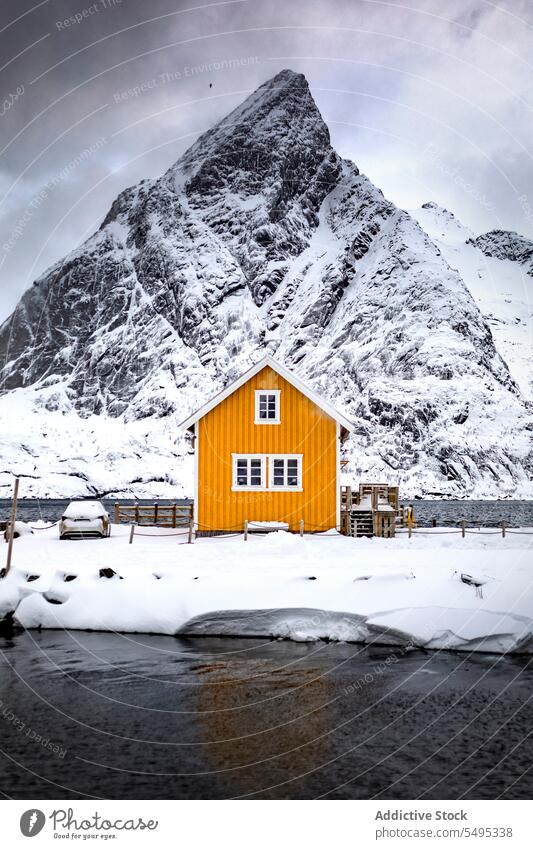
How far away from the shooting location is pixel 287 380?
32.6 metres

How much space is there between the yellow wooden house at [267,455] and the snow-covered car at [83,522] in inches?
175

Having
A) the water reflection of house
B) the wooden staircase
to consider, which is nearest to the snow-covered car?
the wooden staircase

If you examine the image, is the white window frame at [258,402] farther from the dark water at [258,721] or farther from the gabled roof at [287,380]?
the dark water at [258,721]

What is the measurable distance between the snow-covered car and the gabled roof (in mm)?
5655

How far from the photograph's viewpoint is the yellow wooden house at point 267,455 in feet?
105

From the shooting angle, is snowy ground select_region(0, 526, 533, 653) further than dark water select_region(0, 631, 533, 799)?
Yes

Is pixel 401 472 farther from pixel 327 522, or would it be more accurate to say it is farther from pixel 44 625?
pixel 44 625

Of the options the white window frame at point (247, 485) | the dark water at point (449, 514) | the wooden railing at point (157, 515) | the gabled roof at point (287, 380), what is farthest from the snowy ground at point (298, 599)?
the dark water at point (449, 514)

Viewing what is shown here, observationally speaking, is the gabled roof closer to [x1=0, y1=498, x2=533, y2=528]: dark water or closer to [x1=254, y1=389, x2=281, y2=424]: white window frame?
[x1=254, y1=389, x2=281, y2=424]: white window frame

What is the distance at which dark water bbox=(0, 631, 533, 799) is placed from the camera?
30.4ft

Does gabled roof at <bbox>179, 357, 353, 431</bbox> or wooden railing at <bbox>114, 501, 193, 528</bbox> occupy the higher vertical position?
gabled roof at <bbox>179, 357, 353, 431</bbox>

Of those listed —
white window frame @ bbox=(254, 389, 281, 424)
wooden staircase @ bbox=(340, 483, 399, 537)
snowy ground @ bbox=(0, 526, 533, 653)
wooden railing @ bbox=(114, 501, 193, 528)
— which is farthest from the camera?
wooden railing @ bbox=(114, 501, 193, 528)

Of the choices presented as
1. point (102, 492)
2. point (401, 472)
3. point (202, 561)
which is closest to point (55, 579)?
point (202, 561)

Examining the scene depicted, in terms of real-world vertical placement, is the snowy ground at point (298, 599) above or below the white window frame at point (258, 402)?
below
